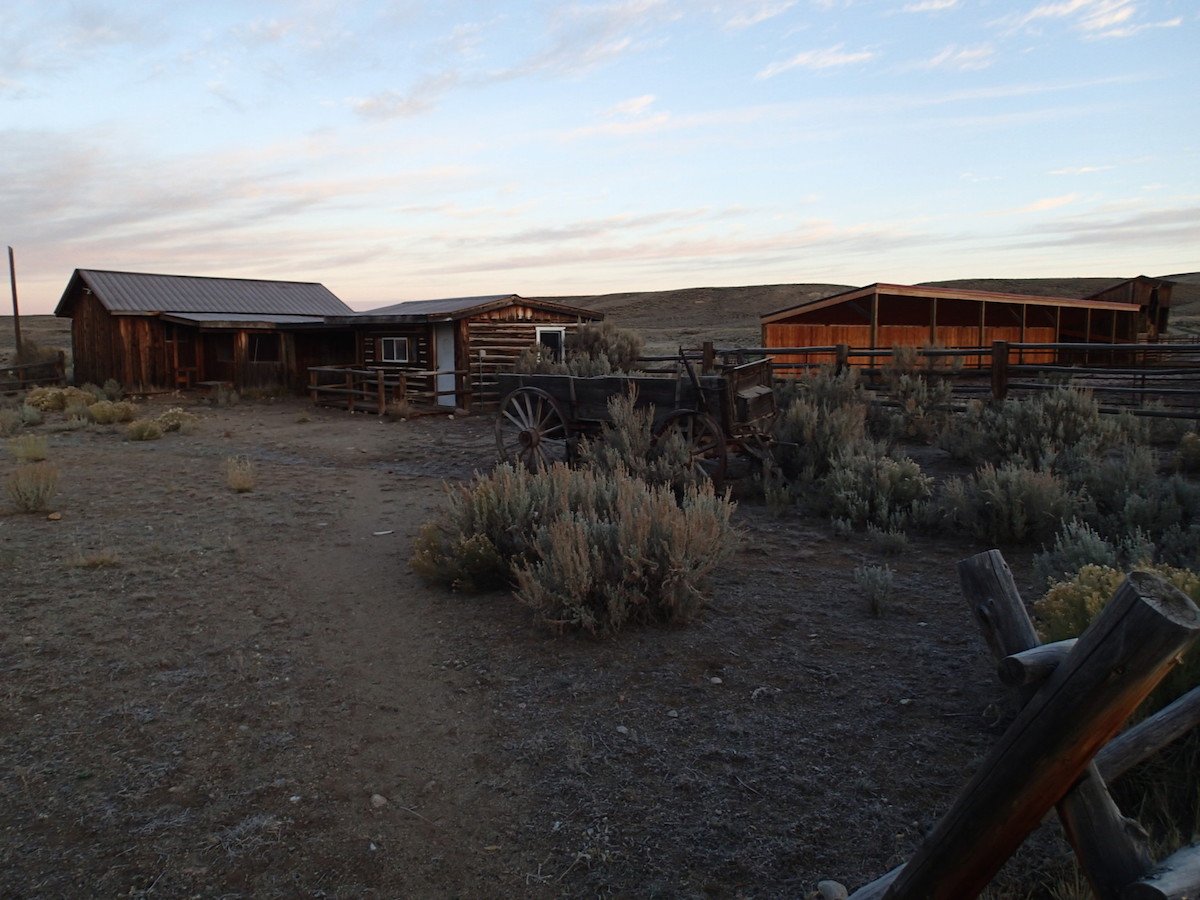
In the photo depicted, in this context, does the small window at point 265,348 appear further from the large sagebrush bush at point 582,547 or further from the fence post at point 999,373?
the large sagebrush bush at point 582,547

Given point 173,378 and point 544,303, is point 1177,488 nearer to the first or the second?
point 544,303

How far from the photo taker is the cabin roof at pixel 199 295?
79.5 feet

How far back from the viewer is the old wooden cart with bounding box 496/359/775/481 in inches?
353

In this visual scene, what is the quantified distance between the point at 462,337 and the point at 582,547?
15300 mm

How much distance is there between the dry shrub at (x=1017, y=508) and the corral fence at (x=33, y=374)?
91.5ft

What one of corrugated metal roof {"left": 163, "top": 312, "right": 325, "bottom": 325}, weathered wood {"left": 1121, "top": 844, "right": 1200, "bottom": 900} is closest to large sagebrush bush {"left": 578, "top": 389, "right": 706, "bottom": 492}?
weathered wood {"left": 1121, "top": 844, "right": 1200, "bottom": 900}

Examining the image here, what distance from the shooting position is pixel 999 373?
476 inches

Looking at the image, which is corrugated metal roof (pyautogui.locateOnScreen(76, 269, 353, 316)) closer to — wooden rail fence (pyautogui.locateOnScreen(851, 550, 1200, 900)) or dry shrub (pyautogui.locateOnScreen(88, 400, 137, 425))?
dry shrub (pyautogui.locateOnScreen(88, 400, 137, 425))

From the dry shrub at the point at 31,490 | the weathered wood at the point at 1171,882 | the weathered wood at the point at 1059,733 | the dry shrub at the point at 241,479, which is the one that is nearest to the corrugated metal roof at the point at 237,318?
the dry shrub at the point at 241,479

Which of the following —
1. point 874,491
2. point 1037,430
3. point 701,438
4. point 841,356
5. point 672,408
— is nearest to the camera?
point 874,491

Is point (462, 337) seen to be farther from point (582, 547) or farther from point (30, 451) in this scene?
point (582, 547)

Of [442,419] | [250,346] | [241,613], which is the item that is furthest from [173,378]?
[241,613]

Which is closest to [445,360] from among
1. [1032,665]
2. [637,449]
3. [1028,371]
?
[637,449]

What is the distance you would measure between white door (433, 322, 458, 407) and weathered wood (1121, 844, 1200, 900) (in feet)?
61.4
